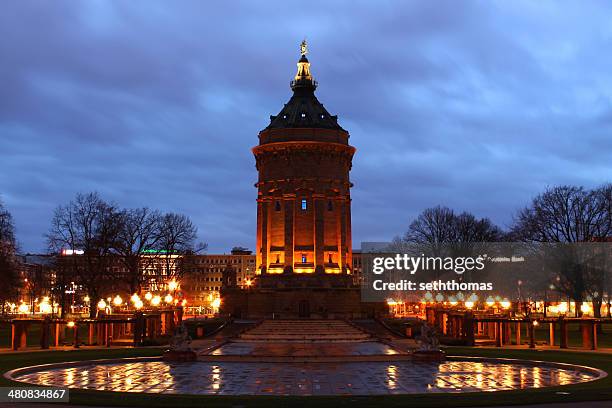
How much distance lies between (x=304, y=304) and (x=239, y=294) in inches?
349

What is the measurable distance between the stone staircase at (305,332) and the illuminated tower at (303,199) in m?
20.0

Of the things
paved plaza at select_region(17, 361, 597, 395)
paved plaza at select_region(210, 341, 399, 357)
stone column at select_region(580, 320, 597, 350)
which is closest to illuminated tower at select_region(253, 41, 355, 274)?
paved plaza at select_region(210, 341, 399, 357)

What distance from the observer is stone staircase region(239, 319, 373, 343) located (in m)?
62.1

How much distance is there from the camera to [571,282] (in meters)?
81.2

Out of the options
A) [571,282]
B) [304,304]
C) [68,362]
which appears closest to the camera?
[68,362]

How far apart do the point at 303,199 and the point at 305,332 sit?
117 feet

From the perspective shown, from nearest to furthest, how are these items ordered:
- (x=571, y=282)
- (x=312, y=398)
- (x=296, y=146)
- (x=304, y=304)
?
1. (x=312, y=398)
2. (x=571, y=282)
3. (x=304, y=304)
4. (x=296, y=146)

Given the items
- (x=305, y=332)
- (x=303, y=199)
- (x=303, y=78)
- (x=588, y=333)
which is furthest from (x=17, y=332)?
(x=303, y=78)

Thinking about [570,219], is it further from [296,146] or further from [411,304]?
[411,304]

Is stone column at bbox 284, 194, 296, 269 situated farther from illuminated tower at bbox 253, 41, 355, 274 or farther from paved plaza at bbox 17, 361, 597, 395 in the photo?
paved plaza at bbox 17, 361, 597, 395

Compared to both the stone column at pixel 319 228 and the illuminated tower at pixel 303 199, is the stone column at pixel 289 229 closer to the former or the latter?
the illuminated tower at pixel 303 199

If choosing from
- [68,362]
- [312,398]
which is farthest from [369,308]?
[312,398]

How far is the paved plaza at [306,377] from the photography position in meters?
28.7

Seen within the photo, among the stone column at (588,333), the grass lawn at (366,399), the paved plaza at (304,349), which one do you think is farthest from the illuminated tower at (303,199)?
the grass lawn at (366,399)
